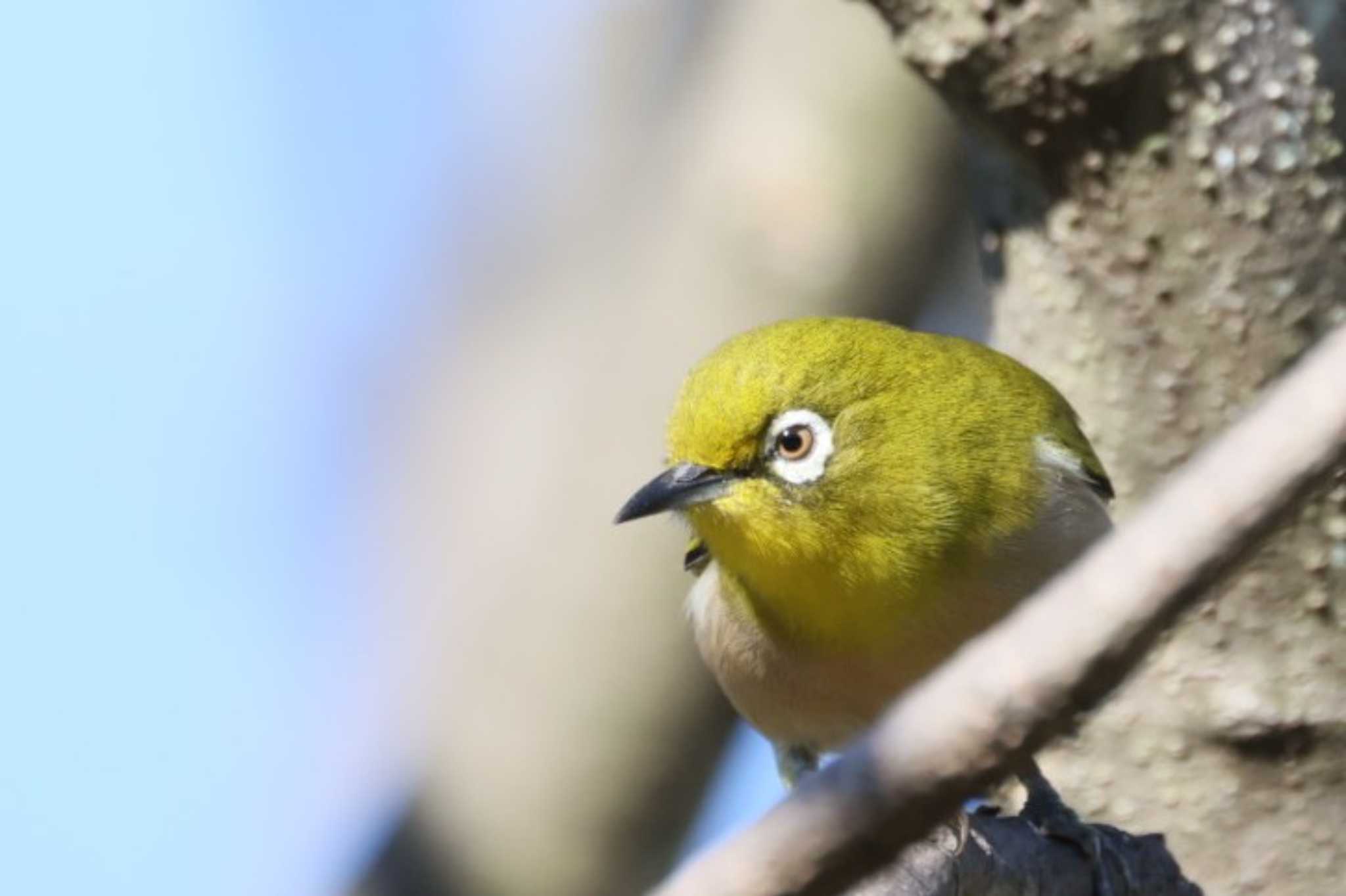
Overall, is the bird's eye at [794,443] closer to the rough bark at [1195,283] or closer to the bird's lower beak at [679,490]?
the bird's lower beak at [679,490]

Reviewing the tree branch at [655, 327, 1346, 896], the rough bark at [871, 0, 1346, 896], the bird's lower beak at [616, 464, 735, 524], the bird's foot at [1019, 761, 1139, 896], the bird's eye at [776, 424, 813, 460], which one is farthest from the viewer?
the bird's eye at [776, 424, 813, 460]

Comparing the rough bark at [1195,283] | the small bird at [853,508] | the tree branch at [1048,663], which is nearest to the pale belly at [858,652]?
the small bird at [853,508]

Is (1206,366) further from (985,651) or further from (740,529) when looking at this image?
(985,651)

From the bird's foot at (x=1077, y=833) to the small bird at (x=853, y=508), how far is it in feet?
0.04

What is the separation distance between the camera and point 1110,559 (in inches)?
49.0

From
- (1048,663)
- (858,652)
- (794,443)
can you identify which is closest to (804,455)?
(794,443)

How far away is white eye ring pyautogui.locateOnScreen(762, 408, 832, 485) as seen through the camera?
4129 millimetres

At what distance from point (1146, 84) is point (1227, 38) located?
0.56ft

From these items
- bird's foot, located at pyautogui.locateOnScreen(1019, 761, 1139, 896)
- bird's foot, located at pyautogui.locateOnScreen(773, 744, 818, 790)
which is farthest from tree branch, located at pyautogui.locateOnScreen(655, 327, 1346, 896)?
bird's foot, located at pyautogui.locateOnScreen(773, 744, 818, 790)

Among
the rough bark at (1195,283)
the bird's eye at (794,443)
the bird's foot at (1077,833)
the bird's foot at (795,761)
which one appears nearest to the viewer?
the bird's foot at (1077,833)

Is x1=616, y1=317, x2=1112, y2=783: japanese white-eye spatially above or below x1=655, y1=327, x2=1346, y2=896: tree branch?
below

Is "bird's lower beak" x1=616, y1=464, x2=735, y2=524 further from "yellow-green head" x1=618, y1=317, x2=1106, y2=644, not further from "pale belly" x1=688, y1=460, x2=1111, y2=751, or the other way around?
"pale belly" x1=688, y1=460, x2=1111, y2=751

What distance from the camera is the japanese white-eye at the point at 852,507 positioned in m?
4.11

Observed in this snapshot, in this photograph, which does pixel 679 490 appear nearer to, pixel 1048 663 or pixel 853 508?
pixel 853 508
